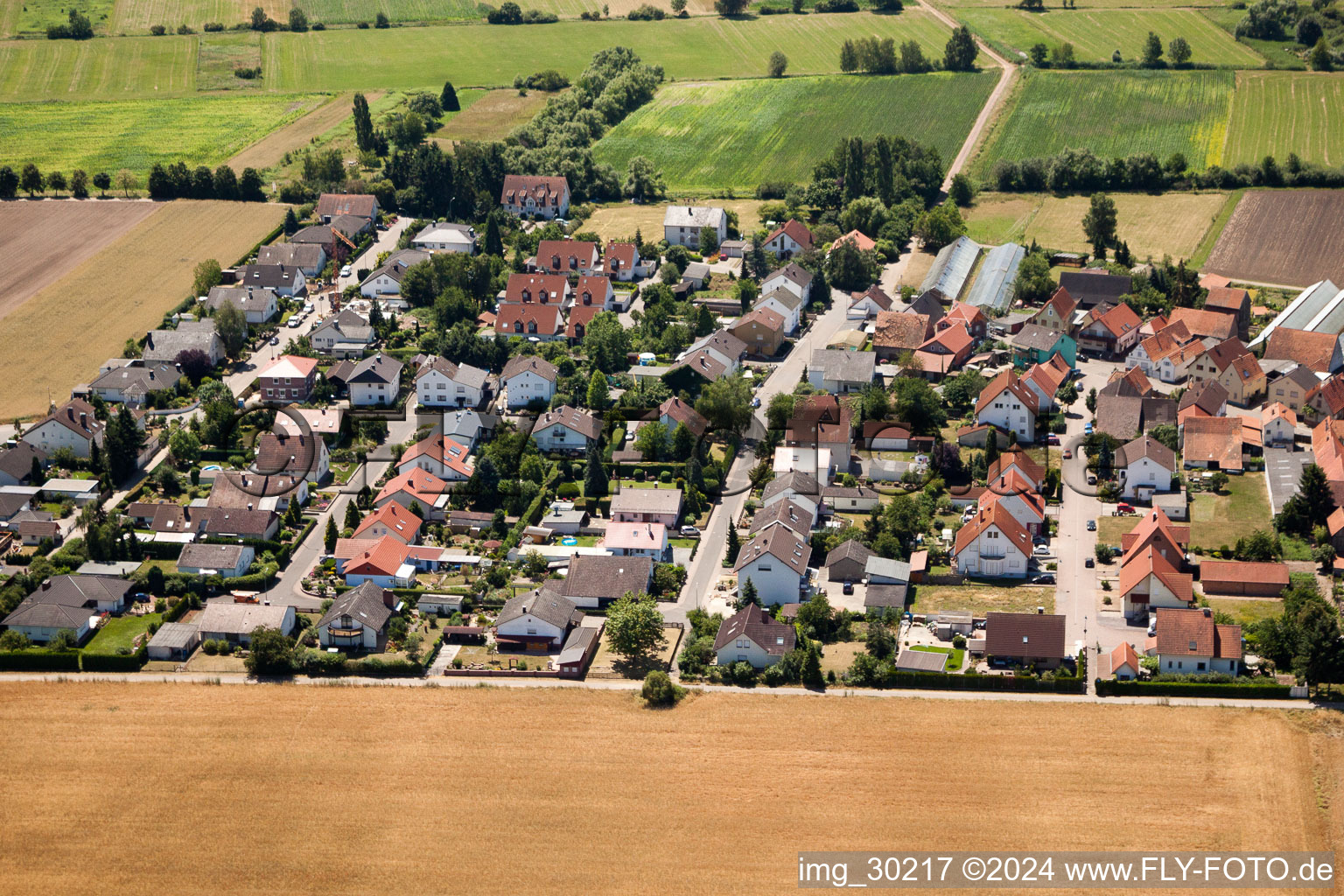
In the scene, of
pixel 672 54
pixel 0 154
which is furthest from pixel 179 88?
pixel 672 54

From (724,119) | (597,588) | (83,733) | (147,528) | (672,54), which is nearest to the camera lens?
(83,733)

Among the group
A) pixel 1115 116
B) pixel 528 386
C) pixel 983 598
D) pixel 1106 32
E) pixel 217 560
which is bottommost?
pixel 217 560

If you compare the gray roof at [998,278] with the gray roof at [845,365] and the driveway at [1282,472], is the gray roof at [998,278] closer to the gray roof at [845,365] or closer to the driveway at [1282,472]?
the gray roof at [845,365]

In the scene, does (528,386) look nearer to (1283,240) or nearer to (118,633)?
(118,633)

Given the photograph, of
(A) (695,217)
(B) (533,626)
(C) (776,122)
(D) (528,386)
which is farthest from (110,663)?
(C) (776,122)

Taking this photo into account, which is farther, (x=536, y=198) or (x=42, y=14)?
(x=42, y=14)

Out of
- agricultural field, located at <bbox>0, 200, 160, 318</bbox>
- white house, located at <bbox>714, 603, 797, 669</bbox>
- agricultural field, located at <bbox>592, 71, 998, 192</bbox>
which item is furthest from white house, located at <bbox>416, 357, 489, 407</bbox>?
agricultural field, located at <bbox>592, 71, 998, 192</bbox>

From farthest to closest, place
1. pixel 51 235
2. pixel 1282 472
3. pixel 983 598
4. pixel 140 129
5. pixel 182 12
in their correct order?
1. pixel 182 12
2. pixel 140 129
3. pixel 51 235
4. pixel 1282 472
5. pixel 983 598

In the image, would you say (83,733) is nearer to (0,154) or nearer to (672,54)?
(0,154)

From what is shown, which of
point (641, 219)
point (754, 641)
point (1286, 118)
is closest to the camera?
point (754, 641)
